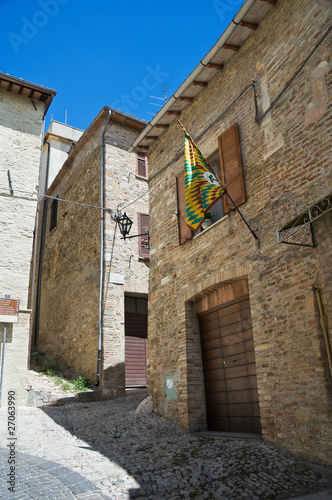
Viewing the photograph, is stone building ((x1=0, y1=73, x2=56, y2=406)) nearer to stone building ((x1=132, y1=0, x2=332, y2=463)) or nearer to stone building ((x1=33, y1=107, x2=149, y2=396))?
stone building ((x1=33, y1=107, x2=149, y2=396))

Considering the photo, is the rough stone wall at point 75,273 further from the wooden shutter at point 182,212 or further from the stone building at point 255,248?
the wooden shutter at point 182,212

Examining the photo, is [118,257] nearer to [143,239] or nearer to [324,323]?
[143,239]

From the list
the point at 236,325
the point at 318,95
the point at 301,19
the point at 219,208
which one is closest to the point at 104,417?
the point at 236,325

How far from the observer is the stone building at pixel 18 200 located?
378 inches

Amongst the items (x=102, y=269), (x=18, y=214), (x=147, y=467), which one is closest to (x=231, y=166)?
(x=147, y=467)

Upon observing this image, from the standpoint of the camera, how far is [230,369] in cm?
688

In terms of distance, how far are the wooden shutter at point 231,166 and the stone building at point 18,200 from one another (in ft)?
19.2

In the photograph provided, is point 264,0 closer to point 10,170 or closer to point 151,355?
point 151,355

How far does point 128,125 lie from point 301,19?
8.88 metres

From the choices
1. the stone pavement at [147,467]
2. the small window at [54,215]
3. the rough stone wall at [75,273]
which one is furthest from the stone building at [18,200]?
the small window at [54,215]

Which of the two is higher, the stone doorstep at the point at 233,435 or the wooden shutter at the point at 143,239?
the wooden shutter at the point at 143,239

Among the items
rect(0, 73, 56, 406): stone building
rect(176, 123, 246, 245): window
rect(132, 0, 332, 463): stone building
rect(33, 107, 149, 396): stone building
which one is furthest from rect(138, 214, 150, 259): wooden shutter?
rect(176, 123, 246, 245): window

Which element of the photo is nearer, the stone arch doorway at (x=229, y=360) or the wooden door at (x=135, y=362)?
the stone arch doorway at (x=229, y=360)

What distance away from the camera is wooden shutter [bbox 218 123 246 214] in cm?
680
